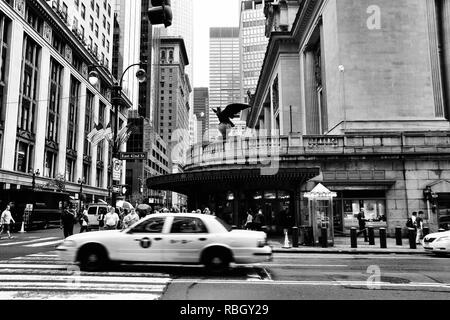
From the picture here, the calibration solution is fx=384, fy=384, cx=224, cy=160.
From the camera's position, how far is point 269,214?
24.4 m

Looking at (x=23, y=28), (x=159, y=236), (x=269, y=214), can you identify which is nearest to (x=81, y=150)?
(x=23, y=28)

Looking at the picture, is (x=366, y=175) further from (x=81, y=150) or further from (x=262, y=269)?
(x=81, y=150)

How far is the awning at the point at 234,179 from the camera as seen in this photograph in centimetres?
2023

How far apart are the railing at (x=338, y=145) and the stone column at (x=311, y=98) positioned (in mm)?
12635

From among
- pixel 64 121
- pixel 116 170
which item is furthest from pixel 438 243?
pixel 64 121

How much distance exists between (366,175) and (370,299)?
16952mm

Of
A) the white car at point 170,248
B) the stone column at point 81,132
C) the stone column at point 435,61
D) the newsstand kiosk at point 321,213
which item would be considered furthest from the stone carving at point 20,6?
the white car at point 170,248

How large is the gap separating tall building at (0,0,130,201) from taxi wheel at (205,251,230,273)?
3091 cm

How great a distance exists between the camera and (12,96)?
120ft

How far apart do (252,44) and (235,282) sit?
121174 mm

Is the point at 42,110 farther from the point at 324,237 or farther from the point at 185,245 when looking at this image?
the point at 185,245
